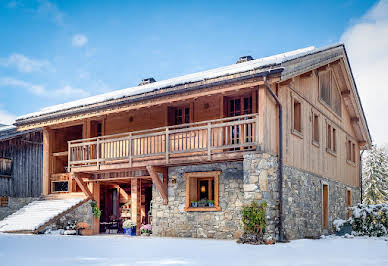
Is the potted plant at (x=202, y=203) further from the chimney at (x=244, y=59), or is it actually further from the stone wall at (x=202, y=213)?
the chimney at (x=244, y=59)

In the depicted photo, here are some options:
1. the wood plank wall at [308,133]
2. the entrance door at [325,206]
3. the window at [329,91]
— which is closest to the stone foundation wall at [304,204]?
the entrance door at [325,206]

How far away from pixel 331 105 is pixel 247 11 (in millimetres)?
53965

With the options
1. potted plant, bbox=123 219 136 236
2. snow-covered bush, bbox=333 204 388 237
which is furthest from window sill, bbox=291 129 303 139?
potted plant, bbox=123 219 136 236

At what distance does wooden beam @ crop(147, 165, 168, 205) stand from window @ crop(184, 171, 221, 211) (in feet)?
2.85

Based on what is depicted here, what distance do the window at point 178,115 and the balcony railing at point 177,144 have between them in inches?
22.9

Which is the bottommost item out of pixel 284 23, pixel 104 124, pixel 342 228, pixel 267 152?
pixel 342 228

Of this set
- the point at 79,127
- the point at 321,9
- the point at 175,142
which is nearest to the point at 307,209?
the point at 175,142

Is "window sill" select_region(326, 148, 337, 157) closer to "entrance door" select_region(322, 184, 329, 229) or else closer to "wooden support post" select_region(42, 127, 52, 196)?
"entrance door" select_region(322, 184, 329, 229)

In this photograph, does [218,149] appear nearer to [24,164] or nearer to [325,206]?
[325,206]

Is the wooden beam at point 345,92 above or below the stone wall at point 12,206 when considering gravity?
above

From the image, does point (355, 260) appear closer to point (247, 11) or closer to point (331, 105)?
point (331, 105)

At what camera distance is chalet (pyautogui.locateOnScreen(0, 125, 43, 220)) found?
22031 mm

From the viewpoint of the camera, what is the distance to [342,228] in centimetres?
1727

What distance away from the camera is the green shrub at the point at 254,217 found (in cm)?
1255
